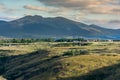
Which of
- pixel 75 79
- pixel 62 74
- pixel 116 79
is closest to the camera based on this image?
pixel 116 79

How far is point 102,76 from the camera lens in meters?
180

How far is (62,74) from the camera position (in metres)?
190

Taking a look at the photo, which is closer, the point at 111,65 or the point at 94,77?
the point at 94,77

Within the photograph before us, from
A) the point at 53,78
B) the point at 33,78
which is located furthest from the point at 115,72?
the point at 33,78

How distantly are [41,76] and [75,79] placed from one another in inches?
1043

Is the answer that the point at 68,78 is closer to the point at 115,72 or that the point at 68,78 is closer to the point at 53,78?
the point at 53,78

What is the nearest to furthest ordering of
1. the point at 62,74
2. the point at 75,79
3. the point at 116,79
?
the point at 116,79 < the point at 75,79 < the point at 62,74

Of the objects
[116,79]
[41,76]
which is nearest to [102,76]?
[116,79]

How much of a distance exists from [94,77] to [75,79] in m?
10.0

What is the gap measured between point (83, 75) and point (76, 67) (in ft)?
58.1

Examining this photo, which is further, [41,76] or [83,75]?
[41,76]

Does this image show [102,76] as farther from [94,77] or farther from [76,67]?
[76,67]

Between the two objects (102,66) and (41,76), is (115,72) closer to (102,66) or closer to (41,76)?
(102,66)

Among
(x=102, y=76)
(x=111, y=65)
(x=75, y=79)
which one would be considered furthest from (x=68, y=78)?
(x=111, y=65)
